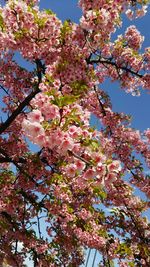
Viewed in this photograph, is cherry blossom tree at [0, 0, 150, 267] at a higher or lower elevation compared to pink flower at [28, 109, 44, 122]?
higher

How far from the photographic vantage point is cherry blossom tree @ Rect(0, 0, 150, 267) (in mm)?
8047

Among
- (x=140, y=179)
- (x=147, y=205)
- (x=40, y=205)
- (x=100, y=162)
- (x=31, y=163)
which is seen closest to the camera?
(x=100, y=162)

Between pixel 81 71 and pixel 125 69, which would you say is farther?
pixel 125 69

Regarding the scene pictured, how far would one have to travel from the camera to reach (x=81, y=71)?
852cm

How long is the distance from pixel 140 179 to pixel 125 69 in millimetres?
3458

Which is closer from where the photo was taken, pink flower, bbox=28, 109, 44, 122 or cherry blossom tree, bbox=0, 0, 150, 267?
pink flower, bbox=28, 109, 44, 122

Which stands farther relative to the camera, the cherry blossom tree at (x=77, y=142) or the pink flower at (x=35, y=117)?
the cherry blossom tree at (x=77, y=142)

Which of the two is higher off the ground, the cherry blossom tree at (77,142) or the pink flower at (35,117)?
the cherry blossom tree at (77,142)

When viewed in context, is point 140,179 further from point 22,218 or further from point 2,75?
point 2,75

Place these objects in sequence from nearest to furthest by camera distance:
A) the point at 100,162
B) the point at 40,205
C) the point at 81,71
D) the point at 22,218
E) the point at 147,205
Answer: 1. the point at 100,162
2. the point at 81,71
3. the point at 40,205
4. the point at 22,218
5. the point at 147,205

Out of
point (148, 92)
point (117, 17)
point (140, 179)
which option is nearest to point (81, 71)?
point (117, 17)

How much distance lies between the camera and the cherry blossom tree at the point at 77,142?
26.4 feet

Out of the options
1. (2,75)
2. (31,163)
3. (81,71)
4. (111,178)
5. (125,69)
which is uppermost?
(125,69)

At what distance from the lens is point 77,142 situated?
491cm
